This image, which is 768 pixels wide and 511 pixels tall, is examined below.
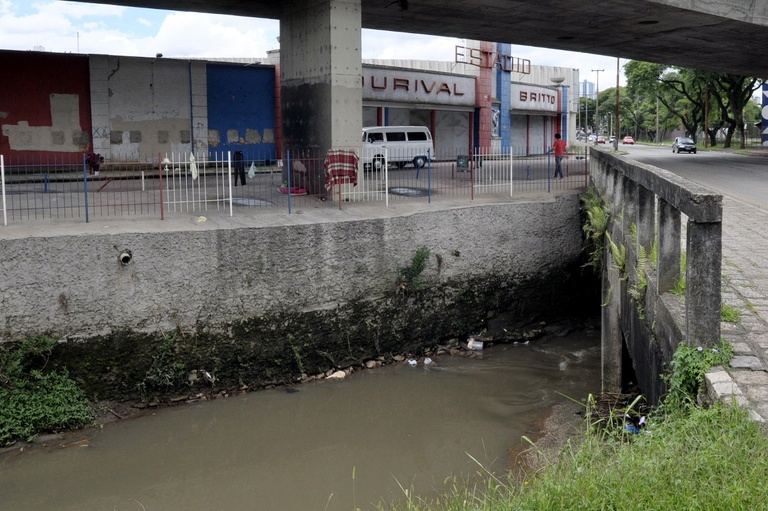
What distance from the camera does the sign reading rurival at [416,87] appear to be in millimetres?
31688

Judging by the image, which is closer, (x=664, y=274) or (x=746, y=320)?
(x=746, y=320)

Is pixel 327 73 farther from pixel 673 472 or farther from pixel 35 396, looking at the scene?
pixel 673 472

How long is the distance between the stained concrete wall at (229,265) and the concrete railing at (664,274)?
13.4 ft

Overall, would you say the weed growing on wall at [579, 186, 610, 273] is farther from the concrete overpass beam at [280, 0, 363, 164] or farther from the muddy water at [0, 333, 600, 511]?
the concrete overpass beam at [280, 0, 363, 164]

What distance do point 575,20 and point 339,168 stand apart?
11.2m

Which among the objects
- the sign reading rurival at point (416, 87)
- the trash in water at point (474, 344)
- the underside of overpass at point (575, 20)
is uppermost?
the underside of overpass at point (575, 20)

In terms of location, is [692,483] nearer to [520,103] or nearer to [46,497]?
[46,497]

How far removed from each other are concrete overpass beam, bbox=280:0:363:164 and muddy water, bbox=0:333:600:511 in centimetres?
635

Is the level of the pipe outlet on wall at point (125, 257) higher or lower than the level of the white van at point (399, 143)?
lower

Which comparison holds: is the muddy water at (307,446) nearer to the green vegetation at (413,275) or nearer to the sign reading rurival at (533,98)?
the green vegetation at (413,275)

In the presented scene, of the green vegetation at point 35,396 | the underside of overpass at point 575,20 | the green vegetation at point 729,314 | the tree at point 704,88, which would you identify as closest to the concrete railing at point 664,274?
the green vegetation at point 729,314

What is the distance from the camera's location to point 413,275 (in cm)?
1411

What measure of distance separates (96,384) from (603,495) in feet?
27.6

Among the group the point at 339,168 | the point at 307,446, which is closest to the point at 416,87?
the point at 339,168
